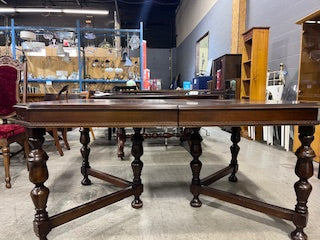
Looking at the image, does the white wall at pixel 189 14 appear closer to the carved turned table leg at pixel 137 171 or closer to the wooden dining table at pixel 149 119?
the carved turned table leg at pixel 137 171

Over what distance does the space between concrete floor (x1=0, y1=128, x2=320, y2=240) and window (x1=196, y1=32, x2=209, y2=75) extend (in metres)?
5.11

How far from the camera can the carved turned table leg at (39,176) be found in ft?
3.66

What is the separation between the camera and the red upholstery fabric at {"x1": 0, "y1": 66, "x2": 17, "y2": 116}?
2.42m

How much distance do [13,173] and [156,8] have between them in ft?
33.7

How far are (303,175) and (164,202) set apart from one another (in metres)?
0.90

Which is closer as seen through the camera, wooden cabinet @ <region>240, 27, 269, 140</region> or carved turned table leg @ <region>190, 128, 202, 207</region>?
carved turned table leg @ <region>190, 128, 202, 207</region>

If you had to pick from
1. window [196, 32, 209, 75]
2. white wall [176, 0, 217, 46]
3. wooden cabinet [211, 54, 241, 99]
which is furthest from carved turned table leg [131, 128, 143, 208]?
window [196, 32, 209, 75]

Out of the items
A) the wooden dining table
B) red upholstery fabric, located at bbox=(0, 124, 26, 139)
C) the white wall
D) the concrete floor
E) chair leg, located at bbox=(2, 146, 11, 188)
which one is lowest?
the concrete floor

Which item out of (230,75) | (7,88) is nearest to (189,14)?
(230,75)

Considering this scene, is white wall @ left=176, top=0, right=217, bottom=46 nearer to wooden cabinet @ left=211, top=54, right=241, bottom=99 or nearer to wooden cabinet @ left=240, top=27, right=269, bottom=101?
wooden cabinet @ left=211, top=54, right=241, bottom=99

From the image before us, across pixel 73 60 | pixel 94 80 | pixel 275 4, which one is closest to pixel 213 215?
pixel 275 4

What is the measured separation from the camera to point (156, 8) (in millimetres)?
10727

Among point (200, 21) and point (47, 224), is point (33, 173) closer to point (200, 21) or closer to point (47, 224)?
point (47, 224)

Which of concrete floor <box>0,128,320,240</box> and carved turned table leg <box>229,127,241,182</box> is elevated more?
carved turned table leg <box>229,127,241,182</box>
